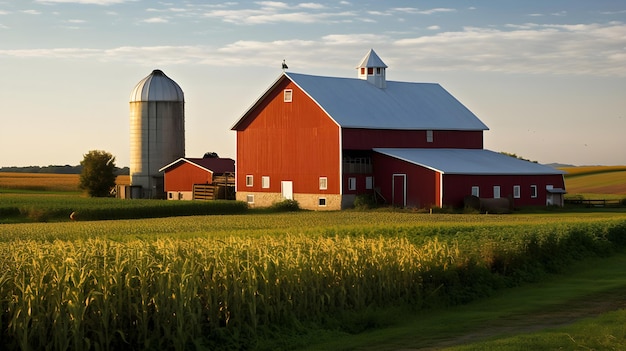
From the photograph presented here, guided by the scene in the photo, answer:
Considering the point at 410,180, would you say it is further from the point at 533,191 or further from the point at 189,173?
the point at 189,173

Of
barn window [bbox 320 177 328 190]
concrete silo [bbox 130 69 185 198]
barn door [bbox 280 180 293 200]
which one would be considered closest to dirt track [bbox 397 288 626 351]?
barn window [bbox 320 177 328 190]

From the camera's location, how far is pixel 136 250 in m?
15.5

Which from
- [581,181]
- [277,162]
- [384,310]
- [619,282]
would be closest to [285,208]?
[277,162]

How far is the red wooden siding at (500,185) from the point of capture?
51.7m

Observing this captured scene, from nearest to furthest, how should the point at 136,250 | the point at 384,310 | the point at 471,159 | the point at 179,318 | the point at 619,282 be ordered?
the point at 179,318
the point at 136,250
the point at 384,310
the point at 619,282
the point at 471,159

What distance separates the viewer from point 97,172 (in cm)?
7494

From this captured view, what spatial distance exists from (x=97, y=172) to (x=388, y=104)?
88.3ft

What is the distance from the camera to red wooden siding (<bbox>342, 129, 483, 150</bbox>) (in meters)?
55.1

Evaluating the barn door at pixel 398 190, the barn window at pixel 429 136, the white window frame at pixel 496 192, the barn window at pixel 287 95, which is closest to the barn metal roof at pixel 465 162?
the white window frame at pixel 496 192

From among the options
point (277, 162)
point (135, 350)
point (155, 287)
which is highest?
point (277, 162)

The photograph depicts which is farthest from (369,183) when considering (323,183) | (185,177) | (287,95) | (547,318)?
(547,318)

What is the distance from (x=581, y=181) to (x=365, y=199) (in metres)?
49.3

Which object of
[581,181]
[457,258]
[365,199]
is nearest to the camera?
[457,258]

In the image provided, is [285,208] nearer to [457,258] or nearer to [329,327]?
[457,258]
